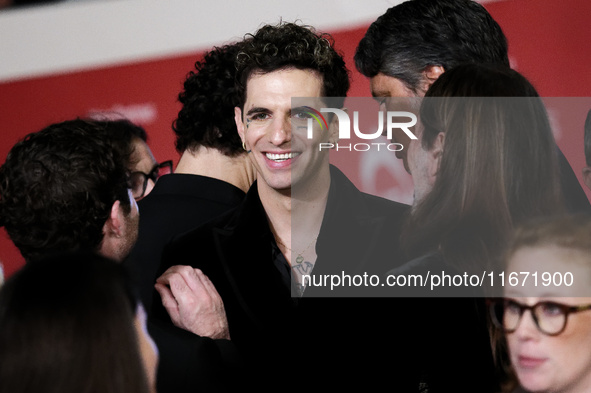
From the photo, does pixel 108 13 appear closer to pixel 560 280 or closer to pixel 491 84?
pixel 491 84

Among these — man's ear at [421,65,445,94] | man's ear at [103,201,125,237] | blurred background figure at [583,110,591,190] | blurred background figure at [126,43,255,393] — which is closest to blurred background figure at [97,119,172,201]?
blurred background figure at [126,43,255,393]

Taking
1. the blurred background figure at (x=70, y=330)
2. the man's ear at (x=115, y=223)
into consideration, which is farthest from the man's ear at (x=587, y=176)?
the blurred background figure at (x=70, y=330)

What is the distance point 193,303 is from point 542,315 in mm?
782

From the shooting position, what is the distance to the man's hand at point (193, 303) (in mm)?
1712

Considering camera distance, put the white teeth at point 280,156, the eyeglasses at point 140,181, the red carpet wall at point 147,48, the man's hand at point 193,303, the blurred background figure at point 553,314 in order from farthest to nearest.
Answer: the red carpet wall at point 147,48 → the eyeglasses at point 140,181 → the white teeth at point 280,156 → the man's hand at point 193,303 → the blurred background figure at point 553,314

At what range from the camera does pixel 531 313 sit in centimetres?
129

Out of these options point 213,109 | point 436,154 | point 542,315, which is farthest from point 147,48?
point 542,315

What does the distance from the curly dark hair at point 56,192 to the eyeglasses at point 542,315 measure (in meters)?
0.93

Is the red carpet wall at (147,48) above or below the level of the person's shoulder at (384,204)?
above

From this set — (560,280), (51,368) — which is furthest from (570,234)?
(51,368)

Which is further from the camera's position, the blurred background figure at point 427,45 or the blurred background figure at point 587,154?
the blurred background figure at point 587,154

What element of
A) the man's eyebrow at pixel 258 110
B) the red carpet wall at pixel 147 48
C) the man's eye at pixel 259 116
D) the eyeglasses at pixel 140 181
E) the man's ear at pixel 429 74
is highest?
the red carpet wall at pixel 147 48

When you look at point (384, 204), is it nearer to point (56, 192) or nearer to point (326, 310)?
point (326, 310)

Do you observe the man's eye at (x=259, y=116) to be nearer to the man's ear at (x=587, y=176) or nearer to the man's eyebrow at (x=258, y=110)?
the man's eyebrow at (x=258, y=110)
